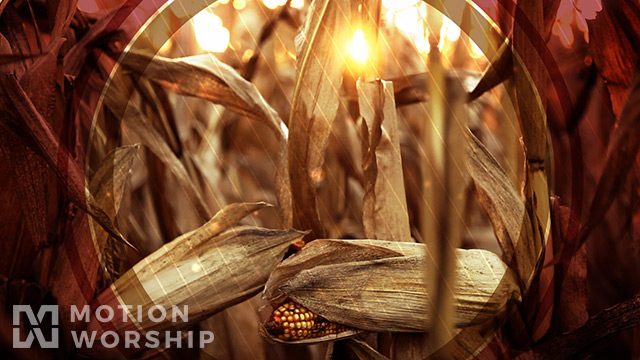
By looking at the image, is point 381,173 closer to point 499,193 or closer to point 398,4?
point 499,193

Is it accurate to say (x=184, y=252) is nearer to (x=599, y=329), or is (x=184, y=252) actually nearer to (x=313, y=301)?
(x=313, y=301)

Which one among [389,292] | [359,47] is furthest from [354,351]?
[359,47]

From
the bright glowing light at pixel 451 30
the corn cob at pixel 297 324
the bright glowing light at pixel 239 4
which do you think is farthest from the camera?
the bright glowing light at pixel 239 4

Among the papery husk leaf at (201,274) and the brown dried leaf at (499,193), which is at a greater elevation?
the brown dried leaf at (499,193)

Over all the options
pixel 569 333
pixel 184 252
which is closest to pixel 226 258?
pixel 184 252

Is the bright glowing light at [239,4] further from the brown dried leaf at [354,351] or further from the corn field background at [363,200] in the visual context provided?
the brown dried leaf at [354,351]

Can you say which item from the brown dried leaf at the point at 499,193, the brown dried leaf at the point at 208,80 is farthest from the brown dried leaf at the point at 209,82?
the brown dried leaf at the point at 499,193

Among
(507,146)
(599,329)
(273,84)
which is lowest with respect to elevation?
(599,329)
